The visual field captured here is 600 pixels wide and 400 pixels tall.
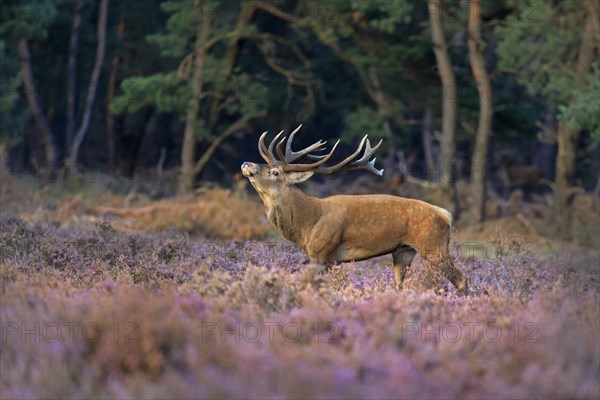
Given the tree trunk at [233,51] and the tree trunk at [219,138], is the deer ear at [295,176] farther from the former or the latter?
the tree trunk at [219,138]

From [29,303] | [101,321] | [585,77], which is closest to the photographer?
[101,321]

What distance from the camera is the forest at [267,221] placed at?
5.73 meters

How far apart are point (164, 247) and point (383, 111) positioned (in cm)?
1570

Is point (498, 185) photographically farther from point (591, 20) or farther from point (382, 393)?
point (382, 393)

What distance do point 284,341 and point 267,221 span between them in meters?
14.5

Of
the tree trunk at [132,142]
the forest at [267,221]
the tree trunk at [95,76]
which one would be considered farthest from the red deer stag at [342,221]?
the tree trunk at [132,142]

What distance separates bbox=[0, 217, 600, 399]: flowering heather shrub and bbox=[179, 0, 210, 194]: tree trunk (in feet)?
55.8

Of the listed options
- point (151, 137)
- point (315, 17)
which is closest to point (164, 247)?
point (315, 17)

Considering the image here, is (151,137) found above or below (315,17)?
below

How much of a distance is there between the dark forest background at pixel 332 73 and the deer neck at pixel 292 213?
33.9ft

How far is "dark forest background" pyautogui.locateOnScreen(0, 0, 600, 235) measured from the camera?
22969 mm

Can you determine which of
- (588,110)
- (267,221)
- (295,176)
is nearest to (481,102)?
(588,110)

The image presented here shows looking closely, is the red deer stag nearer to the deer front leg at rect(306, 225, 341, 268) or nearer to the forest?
the deer front leg at rect(306, 225, 341, 268)

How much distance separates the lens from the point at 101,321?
6.25m
